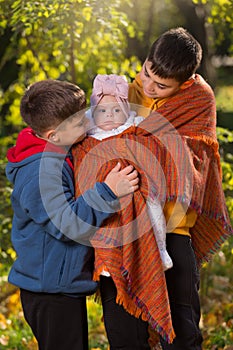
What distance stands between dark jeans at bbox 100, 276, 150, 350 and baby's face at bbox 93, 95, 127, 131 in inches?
26.5

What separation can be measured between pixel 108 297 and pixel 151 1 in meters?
4.51

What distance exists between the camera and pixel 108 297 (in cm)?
302

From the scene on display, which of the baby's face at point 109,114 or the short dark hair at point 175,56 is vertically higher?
the short dark hair at point 175,56

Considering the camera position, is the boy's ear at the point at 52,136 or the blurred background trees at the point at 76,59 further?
the blurred background trees at the point at 76,59

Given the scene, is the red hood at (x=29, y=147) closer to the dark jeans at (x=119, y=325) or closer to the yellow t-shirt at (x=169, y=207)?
the yellow t-shirt at (x=169, y=207)

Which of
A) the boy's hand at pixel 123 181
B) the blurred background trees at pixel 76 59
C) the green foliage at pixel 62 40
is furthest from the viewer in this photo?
the blurred background trees at pixel 76 59

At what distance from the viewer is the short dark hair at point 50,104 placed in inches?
115

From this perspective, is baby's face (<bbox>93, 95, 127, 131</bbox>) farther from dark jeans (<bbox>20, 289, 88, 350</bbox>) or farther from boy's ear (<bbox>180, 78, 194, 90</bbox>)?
dark jeans (<bbox>20, 289, 88, 350</bbox>)

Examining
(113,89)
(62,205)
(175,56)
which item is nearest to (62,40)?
(113,89)

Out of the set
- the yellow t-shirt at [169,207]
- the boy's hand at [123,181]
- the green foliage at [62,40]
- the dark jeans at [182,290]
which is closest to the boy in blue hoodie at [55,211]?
the boy's hand at [123,181]

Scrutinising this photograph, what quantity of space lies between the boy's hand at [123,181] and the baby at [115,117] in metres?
0.10

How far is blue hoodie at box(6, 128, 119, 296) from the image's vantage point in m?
2.87

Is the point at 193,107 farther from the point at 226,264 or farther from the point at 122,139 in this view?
the point at 226,264

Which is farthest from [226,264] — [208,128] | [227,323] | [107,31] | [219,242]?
[208,128]
